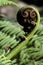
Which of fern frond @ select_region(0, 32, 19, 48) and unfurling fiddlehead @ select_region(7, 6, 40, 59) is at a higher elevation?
unfurling fiddlehead @ select_region(7, 6, 40, 59)

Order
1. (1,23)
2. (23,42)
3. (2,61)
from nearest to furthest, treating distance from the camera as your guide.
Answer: (2,61) → (23,42) → (1,23)

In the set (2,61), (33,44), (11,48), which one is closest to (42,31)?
(33,44)

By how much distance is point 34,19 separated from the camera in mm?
1318

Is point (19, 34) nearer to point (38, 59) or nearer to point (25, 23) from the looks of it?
point (25, 23)

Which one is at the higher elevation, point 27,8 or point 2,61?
point 27,8

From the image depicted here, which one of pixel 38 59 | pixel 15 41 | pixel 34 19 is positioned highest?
pixel 34 19

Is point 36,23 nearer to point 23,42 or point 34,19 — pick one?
point 34,19

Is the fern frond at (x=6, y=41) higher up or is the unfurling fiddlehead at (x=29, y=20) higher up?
the unfurling fiddlehead at (x=29, y=20)

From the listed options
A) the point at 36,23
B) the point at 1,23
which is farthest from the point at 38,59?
the point at 1,23

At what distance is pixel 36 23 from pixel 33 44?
5.1 inches

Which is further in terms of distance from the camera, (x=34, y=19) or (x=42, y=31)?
(x=42, y=31)

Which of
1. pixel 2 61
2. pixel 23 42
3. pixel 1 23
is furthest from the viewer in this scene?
pixel 1 23

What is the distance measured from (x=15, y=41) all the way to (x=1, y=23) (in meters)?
0.17

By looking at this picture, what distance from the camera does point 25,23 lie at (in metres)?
1.35
